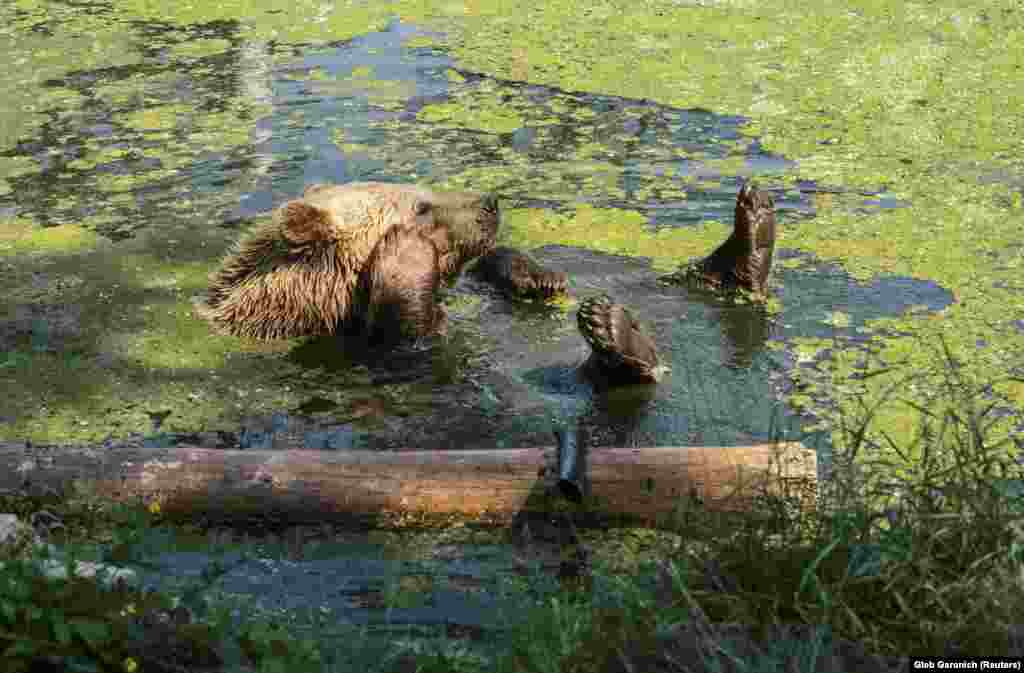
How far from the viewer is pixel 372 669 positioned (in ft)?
12.2

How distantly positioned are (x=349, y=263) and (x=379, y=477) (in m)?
2.22

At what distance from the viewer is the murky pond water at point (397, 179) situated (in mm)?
6207

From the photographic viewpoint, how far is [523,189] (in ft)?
30.5

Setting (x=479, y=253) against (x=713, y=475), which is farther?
(x=479, y=253)

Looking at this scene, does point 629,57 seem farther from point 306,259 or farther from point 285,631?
point 285,631

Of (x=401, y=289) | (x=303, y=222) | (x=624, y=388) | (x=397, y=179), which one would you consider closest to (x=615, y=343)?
(x=624, y=388)

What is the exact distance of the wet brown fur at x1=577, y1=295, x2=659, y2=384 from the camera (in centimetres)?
599

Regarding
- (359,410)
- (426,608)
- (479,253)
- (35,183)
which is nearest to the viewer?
(426,608)

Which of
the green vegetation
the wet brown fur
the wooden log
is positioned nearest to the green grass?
the green vegetation

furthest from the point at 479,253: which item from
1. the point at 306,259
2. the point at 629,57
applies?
the point at 629,57

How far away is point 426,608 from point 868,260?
441cm

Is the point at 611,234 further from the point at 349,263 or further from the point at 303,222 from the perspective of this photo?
the point at 303,222

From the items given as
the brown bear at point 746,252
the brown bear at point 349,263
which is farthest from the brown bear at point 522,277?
the brown bear at point 746,252

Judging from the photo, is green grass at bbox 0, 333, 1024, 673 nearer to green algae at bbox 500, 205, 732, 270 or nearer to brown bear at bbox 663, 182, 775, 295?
brown bear at bbox 663, 182, 775, 295
